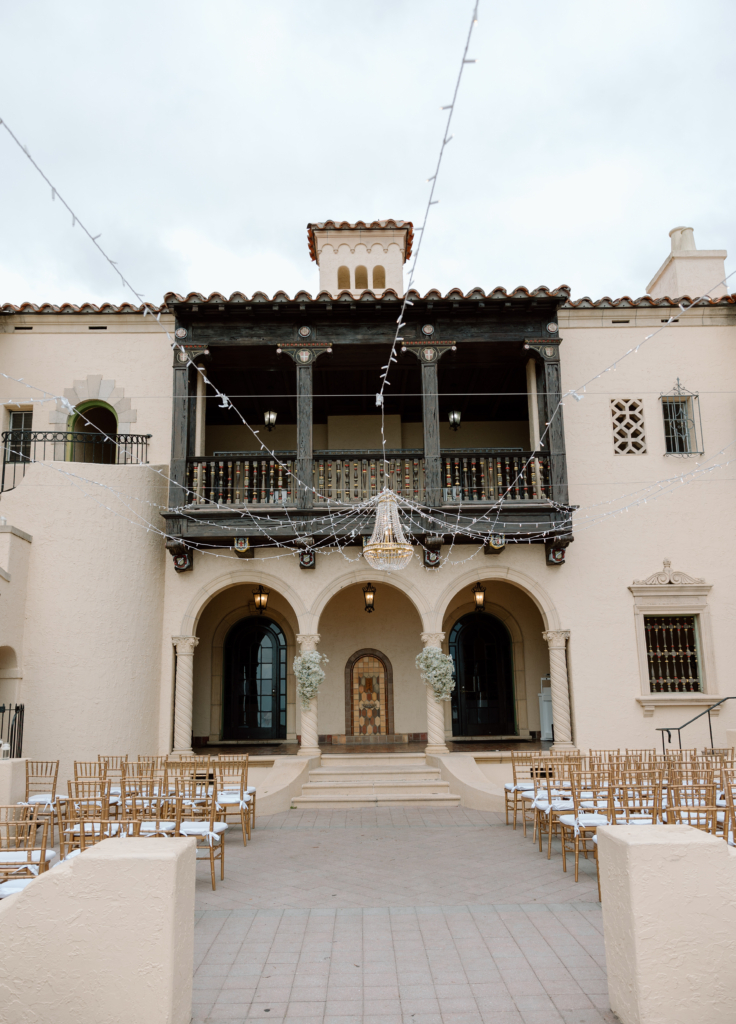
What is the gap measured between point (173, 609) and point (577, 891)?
8079 millimetres

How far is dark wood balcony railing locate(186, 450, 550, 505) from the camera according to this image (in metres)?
12.3

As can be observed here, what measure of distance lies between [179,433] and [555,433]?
240 inches

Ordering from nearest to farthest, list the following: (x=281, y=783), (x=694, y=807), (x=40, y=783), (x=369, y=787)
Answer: (x=694, y=807), (x=40, y=783), (x=281, y=783), (x=369, y=787)

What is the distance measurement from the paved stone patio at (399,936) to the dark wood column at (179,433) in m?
5.71

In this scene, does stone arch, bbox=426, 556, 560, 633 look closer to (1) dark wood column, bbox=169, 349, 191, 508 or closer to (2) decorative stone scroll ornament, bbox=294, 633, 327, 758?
(2) decorative stone scroll ornament, bbox=294, 633, 327, 758

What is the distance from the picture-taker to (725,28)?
240 inches

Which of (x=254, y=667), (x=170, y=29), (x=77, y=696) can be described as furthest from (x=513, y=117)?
(x=254, y=667)

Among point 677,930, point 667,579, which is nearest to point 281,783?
point 667,579

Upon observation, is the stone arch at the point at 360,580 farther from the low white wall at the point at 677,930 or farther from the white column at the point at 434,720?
the low white wall at the point at 677,930

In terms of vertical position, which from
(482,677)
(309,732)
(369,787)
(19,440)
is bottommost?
(369,787)

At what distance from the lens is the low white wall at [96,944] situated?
3.53m

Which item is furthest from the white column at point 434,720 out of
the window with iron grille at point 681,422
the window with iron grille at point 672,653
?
the window with iron grille at point 681,422

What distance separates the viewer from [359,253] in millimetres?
16844

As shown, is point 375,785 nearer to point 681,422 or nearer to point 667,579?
point 667,579
